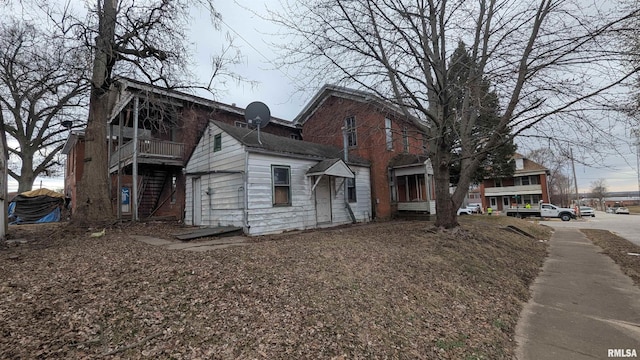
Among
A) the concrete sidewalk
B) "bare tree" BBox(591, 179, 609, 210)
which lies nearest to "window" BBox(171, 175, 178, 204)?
the concrete sidewalk

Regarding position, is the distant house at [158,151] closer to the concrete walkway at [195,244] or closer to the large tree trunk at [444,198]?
the concrete walkway at [195,244]

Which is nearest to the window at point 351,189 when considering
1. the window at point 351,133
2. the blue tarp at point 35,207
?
the window at point 351,133

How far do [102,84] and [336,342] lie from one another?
1163 centimetres

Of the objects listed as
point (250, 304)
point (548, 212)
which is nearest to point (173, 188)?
point (250, 304)

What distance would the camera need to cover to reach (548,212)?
31297 mm

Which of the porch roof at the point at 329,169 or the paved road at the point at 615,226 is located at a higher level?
the porch roof at the point at 329,169

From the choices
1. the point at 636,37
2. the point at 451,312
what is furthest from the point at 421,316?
the point at 636,37

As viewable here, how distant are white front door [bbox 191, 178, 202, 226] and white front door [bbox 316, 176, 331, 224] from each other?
4.72 meters

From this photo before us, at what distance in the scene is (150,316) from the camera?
10.6ft

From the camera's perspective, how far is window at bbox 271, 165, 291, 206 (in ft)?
33.8

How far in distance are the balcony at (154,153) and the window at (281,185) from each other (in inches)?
284

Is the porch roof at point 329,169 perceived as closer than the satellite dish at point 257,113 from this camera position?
No

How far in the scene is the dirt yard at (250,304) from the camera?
2896mm

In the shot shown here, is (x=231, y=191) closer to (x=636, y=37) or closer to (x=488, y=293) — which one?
(x=488, y=293)
